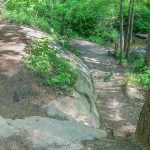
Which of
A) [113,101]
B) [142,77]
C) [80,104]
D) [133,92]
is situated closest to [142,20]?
[142,77]

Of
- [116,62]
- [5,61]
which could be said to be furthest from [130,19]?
[5,61]

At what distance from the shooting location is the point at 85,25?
23.7 meters

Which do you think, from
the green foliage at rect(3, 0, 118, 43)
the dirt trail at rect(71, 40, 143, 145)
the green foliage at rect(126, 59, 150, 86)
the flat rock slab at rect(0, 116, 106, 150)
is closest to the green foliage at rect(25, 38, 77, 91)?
the dirt trail at rect(71, 40, 143, 145)

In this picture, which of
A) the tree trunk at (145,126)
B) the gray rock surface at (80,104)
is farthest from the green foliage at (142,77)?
the tree trunk at (145,126)

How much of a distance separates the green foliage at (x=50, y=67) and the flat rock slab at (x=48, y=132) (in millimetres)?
1727

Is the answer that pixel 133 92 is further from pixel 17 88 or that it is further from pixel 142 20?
pixel 142 20

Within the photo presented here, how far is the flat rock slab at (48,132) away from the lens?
18.3ft

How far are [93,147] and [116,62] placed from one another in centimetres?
1092

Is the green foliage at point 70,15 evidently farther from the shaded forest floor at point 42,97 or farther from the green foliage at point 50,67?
the green foliage at point 50,67

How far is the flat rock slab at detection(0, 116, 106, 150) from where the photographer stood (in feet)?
18.3

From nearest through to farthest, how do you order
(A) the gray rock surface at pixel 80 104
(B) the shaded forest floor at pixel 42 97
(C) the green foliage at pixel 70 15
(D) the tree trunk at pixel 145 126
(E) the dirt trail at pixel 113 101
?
(D) the tree trunk at pixel 145 126, (B) the shaded forest floor at pixel 42 97, (A) the gray rock surface at pixel 80 104, (E) the dirt trail at pixel 113 101, (C) the green foliage at pixel 70 15

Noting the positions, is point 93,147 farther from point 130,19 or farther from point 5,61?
point 130,19

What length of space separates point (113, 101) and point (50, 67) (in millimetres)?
2631

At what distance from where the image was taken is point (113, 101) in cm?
1055
